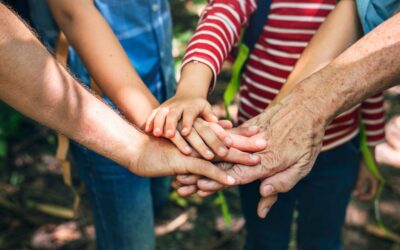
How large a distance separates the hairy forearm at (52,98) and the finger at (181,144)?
0.14m

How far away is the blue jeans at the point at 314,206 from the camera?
208 cm

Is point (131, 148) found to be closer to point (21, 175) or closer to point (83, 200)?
point (83, 200)

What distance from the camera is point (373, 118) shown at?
208 centimetres

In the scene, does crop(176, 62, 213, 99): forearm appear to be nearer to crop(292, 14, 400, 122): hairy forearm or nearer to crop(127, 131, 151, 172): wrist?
crop(127, 131, 151, 172): wrist

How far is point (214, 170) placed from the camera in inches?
70.3

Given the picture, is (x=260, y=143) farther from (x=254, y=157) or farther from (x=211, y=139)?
(x=211, y=139)

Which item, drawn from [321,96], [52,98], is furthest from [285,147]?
[52,98]

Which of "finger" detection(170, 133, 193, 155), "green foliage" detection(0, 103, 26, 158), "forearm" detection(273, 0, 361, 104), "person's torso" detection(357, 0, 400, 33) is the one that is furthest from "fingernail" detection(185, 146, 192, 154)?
"green foliage" detection(0, 103, 26, 158)

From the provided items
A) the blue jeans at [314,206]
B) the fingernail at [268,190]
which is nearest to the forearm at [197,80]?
the fingernail at [268,190]

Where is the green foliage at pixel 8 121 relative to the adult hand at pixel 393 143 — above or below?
below

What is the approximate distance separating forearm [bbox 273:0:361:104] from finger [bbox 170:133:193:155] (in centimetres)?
41

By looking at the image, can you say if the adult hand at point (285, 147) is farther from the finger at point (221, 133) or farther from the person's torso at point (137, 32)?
the person's torso at point (137, 32)

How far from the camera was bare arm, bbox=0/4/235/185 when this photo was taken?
156 cm

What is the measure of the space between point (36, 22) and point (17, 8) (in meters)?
0.10
